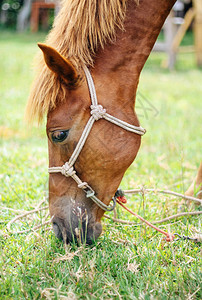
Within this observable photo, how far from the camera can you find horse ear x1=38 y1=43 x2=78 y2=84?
147 centimetres

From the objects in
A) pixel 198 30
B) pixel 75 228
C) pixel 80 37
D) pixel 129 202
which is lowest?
pixel 129 202

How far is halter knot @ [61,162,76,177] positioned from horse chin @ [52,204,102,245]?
0.17 metres

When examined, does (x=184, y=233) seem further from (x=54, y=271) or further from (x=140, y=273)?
(x=54, y=271)

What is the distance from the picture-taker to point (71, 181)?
1717 millimetres

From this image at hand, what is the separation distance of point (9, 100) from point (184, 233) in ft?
14.1

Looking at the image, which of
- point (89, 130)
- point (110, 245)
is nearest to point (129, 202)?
point (110, 245)

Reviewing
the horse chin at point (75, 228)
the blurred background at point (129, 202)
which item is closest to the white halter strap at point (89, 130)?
the horse chin at point (75, 228)

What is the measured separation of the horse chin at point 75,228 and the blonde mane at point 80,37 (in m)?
0.53

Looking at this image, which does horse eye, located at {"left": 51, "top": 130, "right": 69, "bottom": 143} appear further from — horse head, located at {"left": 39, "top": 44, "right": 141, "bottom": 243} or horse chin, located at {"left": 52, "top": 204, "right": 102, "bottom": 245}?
horse chin, located at {"left": 52, "top": 204, "right": 102, "bottom": 245}

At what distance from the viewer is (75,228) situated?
167 cm

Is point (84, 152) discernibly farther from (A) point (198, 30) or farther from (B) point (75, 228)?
(A) point (198, 30)

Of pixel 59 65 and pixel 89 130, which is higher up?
pixel 59 65

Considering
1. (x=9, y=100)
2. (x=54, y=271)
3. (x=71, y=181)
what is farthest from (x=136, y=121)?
(x=9, y=100)

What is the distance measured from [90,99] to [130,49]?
0.33 m
